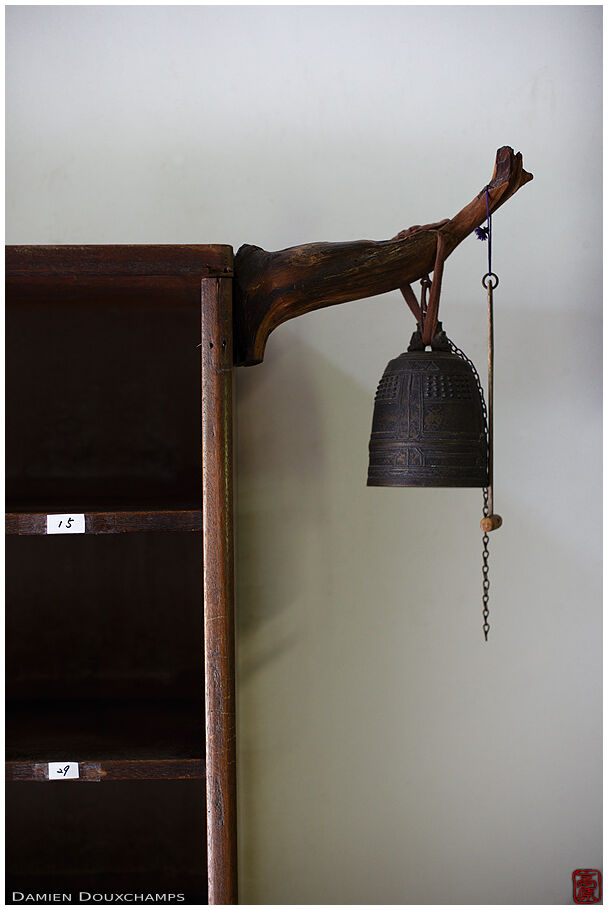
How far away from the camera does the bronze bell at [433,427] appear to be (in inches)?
49.0

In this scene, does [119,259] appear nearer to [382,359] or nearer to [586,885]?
[382,359]

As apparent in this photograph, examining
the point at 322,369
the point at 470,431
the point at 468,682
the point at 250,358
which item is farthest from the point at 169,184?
the point at 468,682

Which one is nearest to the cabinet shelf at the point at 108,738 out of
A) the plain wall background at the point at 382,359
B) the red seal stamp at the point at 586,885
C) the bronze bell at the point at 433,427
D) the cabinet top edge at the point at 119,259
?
the plain wall background at the point at 382,359

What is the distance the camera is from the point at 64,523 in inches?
47.0

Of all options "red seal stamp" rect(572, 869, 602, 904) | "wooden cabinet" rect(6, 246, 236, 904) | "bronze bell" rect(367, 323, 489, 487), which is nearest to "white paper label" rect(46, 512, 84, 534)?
"wooden cabinet" rect(6, 246, 236, 904)

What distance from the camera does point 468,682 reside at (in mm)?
1691

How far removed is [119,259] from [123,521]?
15.9 inches

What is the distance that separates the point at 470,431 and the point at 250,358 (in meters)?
0.38

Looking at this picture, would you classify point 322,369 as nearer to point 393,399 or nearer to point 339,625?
point 393,399

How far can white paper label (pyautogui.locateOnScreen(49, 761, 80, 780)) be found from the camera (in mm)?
1211

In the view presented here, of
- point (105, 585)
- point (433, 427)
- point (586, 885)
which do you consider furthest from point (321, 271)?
point (586, 885)

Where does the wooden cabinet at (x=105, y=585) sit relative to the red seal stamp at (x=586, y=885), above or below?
above

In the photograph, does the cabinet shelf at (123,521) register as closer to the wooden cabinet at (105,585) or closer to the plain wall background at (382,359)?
the wooden cabinet at (105,585)

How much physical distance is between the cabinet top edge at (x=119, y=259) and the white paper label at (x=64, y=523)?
1.25 feet
